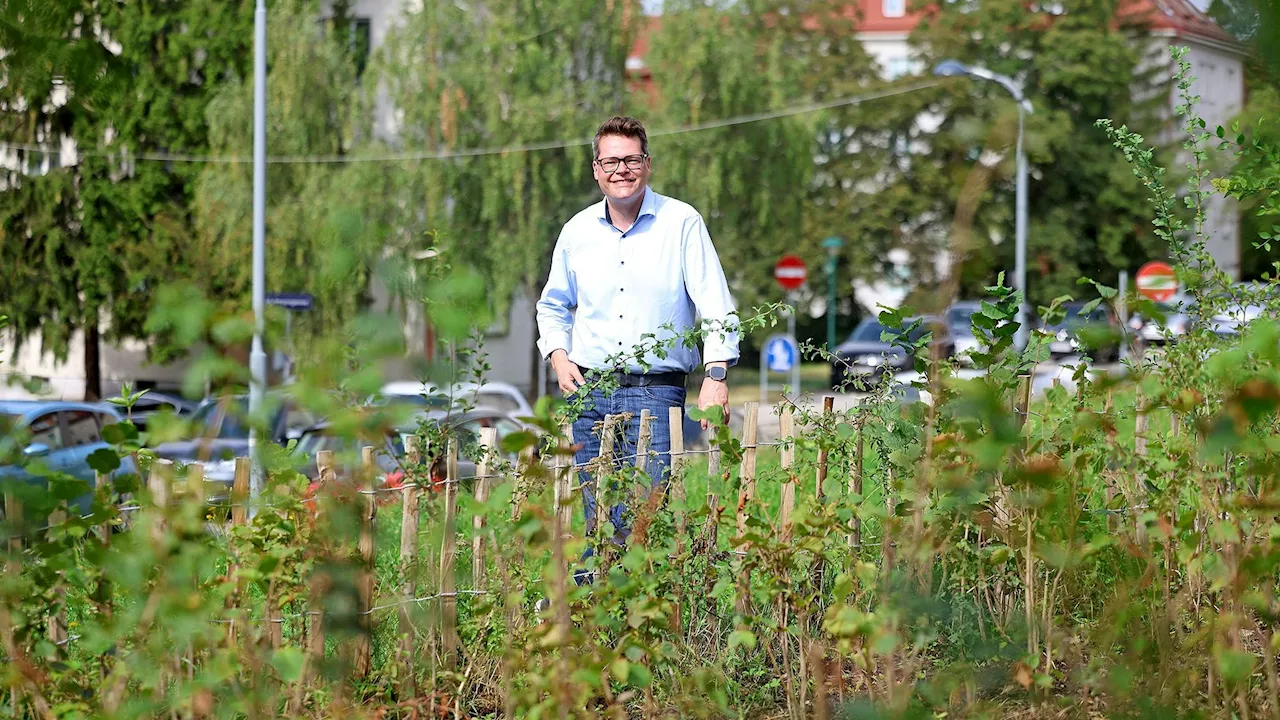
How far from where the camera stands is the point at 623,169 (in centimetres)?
543

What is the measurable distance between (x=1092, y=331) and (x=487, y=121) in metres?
25.4

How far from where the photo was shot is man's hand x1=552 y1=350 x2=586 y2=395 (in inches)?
210

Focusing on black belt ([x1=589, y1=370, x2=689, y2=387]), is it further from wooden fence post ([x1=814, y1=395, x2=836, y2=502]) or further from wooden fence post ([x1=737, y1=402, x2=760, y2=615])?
wooden fence post ([x1=814, y1=395, x2=836, y2=502])

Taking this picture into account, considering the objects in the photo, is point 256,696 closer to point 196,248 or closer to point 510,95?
point 510,95

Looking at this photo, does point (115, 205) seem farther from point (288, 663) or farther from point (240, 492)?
point (288, 663)

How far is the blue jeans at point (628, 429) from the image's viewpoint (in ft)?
15.2

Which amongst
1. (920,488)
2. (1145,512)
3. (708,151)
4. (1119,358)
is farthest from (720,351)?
(708,151)

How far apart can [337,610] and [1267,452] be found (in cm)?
157

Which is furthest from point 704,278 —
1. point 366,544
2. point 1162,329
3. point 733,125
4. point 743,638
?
point 733,125

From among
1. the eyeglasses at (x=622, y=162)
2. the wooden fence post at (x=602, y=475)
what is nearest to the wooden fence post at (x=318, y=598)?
the wooden fence post at (x=602, y=475)

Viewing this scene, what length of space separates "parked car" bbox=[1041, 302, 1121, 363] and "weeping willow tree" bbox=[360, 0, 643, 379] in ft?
76.9

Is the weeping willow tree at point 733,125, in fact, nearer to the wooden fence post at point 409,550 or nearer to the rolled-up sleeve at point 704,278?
the rolled-up sleeve at point 704,278

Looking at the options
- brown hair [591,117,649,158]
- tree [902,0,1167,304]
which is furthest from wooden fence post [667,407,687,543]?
tree [902,0,1167,304]

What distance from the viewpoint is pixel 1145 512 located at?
3.89m
